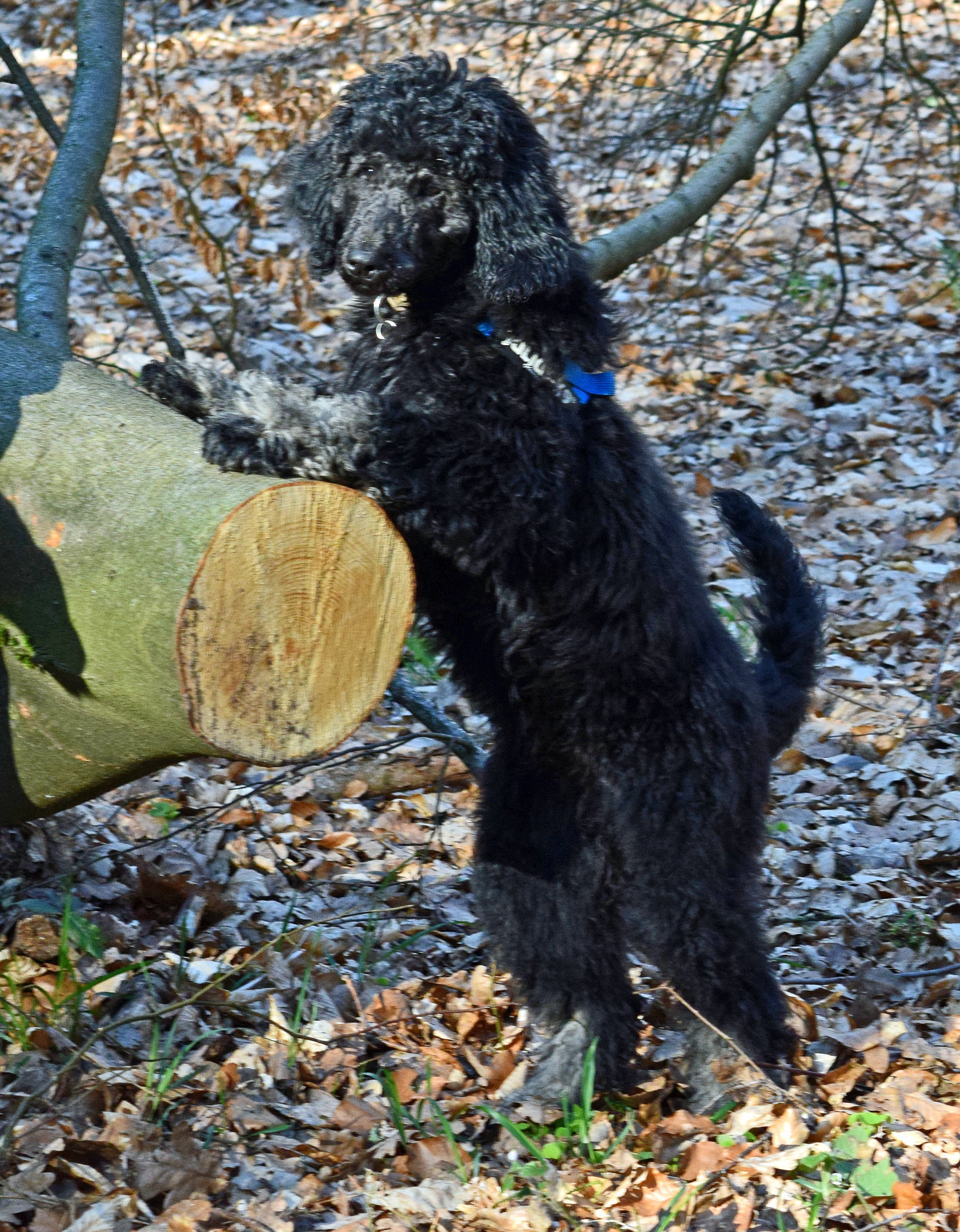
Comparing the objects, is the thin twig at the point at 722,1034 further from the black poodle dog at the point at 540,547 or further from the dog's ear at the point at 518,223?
the dog's ear at the point at 518,223

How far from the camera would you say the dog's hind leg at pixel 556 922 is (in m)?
3.82

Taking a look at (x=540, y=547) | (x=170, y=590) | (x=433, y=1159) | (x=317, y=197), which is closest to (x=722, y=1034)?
(x=433, y=1159)

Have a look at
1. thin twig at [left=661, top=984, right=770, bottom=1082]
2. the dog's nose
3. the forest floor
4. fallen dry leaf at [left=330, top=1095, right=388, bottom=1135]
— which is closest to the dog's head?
the dog's nose

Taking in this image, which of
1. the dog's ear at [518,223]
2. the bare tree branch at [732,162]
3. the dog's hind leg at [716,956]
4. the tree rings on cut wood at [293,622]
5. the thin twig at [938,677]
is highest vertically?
the bare tree branch at [732,162]

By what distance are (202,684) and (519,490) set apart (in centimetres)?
110

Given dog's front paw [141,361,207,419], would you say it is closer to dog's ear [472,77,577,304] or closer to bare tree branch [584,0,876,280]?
dog's ear [472,77,577,304]

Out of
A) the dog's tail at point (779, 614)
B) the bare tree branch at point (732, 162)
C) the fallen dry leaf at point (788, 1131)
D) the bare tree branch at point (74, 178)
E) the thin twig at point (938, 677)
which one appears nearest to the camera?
the fallen dry leaf at point (788, 1131)

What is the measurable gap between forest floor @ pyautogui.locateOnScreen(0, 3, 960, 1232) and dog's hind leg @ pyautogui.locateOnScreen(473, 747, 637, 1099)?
149 millimetres

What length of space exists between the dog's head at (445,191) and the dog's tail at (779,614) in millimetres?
1066

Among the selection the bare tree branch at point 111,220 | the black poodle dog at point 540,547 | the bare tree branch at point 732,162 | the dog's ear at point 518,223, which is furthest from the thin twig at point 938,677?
the bare tree branch at point 111,220

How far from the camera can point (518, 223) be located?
10.9ft

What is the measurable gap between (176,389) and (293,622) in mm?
877

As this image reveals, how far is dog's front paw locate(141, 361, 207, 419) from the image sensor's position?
3.09 meters

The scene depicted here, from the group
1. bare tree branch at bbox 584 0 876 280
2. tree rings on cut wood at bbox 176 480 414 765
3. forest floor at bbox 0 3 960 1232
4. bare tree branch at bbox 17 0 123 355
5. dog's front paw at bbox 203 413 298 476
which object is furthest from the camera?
bare tree branch at bbox 584 0 876 280
